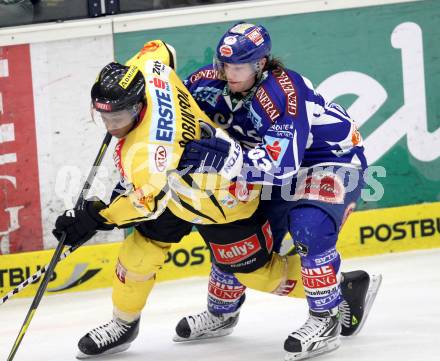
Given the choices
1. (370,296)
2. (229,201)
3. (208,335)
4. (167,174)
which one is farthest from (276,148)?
(208,335)

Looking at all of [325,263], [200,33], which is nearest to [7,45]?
[200,33]

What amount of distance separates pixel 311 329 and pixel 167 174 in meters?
0.78

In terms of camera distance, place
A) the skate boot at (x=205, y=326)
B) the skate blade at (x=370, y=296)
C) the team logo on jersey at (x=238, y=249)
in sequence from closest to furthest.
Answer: the team logo on jersey at (x=238, y=249) → the skate blade at (x=370, y=296) → the skate boot at (x=205, y=326)

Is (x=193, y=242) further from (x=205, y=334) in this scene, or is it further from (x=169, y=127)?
(x=169, y=127)

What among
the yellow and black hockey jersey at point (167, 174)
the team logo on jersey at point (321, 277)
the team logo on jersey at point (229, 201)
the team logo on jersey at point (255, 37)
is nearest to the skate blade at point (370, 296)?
the team logo on jersey at point (321, 277)

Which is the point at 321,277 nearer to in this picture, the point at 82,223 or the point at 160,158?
the point at 160,158

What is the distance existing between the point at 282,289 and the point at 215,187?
21.8 inches

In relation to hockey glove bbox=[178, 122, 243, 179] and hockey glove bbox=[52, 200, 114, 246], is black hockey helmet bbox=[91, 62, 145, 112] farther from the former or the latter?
hockey glove bbox=[52, 200, 114, 246]

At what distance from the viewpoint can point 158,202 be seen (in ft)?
11.7

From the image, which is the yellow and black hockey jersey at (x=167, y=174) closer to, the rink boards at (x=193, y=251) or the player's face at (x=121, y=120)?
the player's face at (x=121, y=120)

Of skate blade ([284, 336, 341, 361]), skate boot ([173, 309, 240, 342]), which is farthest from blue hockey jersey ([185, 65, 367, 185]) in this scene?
skate boot ([173, 309, 240, 342])

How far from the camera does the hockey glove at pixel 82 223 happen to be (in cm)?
373

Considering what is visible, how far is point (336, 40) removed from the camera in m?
5.30

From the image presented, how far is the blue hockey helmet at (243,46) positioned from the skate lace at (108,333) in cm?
111
